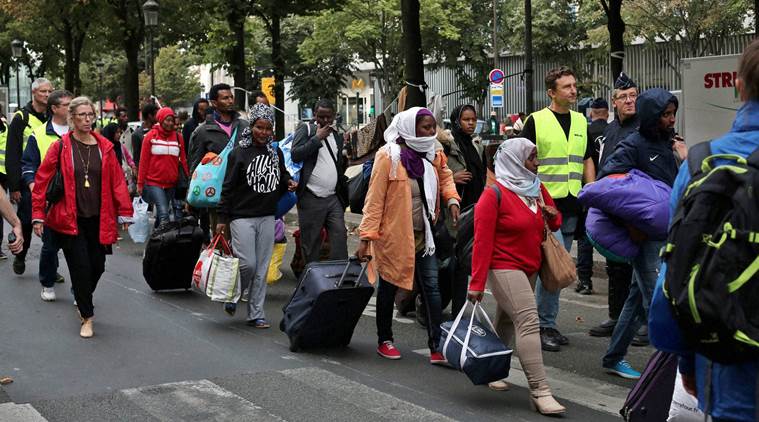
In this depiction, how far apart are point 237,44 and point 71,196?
716 inches

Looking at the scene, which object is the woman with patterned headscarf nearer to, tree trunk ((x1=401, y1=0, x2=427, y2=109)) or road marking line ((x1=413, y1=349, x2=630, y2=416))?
road marking line ((x1=413, y1=349, x2=630, y2=416))

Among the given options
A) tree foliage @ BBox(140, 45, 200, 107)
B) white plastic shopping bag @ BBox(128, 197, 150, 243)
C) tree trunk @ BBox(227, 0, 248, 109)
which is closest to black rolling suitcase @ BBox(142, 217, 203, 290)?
white plastic shopping bag @ BBox(128, 197, 150, 243)

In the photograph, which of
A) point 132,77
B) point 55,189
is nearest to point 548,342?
point 55,189

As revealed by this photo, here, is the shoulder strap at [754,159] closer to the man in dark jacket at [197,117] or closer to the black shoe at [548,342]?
the black shoe at [548,342]

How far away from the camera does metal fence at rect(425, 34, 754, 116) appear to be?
44.8m

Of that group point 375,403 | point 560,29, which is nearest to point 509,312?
point 375,403

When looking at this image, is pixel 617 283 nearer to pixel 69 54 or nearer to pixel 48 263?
pixel 48 263

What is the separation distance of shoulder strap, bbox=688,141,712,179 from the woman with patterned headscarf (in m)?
5.57

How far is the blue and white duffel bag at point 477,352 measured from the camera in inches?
243

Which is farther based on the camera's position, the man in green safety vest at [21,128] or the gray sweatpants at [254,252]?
the man in green safety vest at [21,128]

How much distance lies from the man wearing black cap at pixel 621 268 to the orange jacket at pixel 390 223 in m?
1.78

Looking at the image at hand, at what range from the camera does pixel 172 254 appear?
34.6ft

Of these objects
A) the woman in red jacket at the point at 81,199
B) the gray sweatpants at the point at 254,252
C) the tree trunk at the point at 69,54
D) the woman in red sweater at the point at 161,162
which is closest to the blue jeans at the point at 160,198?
the woman in red sweater at the point at 161,162

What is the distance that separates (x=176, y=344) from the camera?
828 cm
